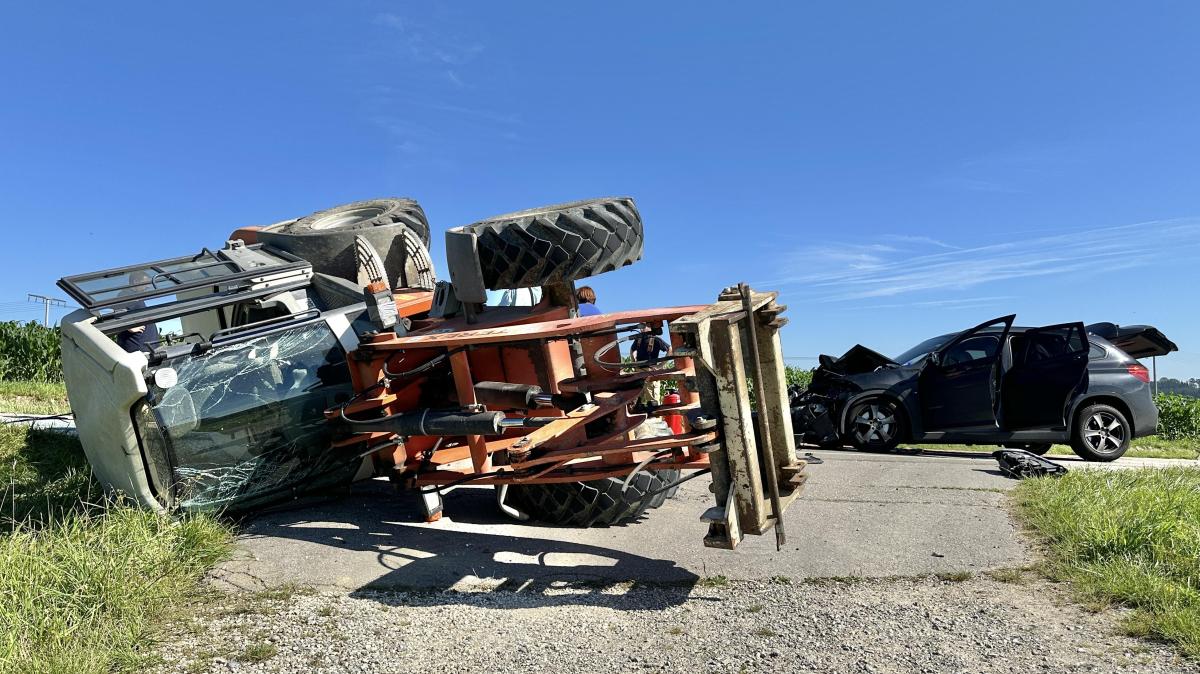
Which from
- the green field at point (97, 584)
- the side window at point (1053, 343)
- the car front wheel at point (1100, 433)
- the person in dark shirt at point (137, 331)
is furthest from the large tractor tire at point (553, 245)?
the car front wheel at point (1100, 433)

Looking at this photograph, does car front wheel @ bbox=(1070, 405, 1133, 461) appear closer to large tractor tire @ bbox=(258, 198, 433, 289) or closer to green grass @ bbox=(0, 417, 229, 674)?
large tractor tire @ bbox=(258, 198, 433, 289)

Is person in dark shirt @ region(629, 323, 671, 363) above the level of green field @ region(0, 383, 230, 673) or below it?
above

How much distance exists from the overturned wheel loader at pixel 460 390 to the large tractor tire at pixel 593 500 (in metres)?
0.02

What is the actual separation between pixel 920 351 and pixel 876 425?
1.24 m

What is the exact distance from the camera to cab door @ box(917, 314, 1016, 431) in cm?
963

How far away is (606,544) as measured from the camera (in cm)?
521

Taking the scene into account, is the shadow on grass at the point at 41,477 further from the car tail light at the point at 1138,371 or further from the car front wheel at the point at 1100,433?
the car tail light at the point at 1138,371

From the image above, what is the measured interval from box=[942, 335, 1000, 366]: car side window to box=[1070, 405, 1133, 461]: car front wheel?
1.46m

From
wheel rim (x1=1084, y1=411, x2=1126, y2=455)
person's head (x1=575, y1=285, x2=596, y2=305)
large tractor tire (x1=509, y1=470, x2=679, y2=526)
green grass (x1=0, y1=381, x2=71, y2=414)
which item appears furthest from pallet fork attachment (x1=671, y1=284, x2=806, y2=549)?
green grass (x1=0, y1=381, x2=71, y2=414)

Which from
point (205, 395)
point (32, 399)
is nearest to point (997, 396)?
point (205, 395)

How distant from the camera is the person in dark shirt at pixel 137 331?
5.79m

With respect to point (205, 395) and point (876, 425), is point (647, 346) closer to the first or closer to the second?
point (205, 395)

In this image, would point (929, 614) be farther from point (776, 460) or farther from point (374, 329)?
point (374, 329)

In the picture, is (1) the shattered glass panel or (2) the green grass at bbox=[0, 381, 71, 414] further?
(2) the green grass at bbox=[0, 381, 71, 414]
